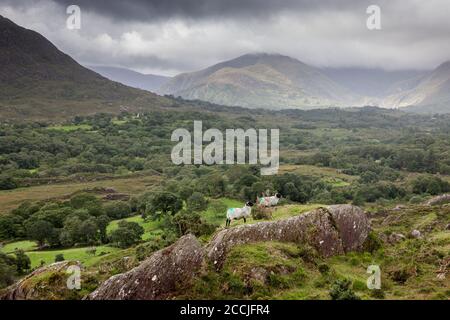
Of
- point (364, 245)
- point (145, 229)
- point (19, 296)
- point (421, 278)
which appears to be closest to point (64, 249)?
point (145, 229)

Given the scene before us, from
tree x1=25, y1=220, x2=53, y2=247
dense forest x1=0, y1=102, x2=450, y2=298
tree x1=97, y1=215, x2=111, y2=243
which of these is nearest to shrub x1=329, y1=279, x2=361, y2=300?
dense forest x1=0, y1=102, x2=450, y2=298

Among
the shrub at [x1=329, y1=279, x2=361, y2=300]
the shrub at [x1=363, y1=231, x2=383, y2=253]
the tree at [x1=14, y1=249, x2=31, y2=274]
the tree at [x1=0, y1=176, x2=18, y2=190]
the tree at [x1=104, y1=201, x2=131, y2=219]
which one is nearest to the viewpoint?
the shrub at [x1=329, y1=279, x2=361, y2=300]

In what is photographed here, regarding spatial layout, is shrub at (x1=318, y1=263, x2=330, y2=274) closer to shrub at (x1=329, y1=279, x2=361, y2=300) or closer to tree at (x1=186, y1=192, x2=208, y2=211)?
shrub at (x1=329, y1=279, x2=361, y2=300)

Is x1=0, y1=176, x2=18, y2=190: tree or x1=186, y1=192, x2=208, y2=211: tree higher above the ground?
x1=186, y1=192, x2=208, y2=211: tree

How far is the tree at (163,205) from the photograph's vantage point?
8975 cm

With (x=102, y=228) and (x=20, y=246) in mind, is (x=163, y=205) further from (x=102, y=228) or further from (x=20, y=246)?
(x=20, y=246)

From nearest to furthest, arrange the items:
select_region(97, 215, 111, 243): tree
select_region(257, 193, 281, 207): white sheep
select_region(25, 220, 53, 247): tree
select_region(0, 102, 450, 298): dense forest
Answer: select_region(257, 193, 281, 207): white sheep, select_region(0, 102, 450, 298): dense forest, select_region(25, 220, 53, 247): tree, select_region(97, 215, 111, 243): tree

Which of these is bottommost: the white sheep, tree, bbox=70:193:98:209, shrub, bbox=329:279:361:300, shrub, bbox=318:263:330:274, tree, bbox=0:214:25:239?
tree, bbox=0:214:25:239

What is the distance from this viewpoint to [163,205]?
295 feet

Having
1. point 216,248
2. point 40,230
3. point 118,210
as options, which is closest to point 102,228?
point 40,230

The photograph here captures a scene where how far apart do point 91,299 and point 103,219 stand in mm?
65617

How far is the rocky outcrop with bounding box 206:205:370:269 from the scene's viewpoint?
26297mm

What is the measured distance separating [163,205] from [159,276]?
68.4 metres

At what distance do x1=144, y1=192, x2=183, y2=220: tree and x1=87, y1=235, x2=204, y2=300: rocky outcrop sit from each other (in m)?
66.1
